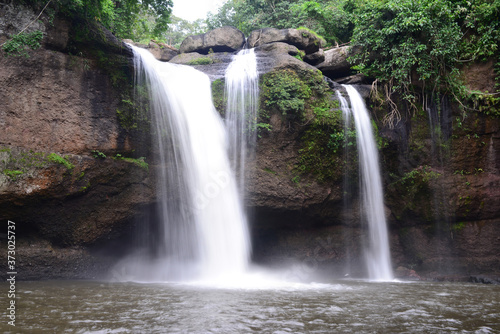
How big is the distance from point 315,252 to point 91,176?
6762mm

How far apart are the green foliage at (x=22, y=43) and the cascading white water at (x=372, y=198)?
7977 millimetres

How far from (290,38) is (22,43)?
8.80m

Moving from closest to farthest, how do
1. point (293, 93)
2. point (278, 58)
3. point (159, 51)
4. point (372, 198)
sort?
1. point (293, 93)
2. point (372, 198)
3. point (278, 58)
4. point (159, 51)

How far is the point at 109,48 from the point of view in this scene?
28.6 feet

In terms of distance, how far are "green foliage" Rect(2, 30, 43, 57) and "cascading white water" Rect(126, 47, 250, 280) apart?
2277mm

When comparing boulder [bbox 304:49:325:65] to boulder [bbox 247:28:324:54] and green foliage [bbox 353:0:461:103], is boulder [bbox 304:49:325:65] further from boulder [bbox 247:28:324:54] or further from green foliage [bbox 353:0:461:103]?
green foliage [bbox 353:0:461:103]

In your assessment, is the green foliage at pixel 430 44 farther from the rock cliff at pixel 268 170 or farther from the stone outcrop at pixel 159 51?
the stone outcrop at pixel 159 51

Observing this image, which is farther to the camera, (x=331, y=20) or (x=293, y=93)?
(x=331, y=20)

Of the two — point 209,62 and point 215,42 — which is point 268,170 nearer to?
point 209,62

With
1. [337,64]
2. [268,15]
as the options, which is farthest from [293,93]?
[268,15]

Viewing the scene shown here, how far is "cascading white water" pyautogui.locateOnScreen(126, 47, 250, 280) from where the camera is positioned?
8961mm

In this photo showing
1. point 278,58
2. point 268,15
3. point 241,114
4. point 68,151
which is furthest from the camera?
point 268,15

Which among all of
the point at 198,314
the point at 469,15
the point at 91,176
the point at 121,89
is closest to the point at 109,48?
the point at 121,89

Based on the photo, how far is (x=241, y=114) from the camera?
9.87 metres
